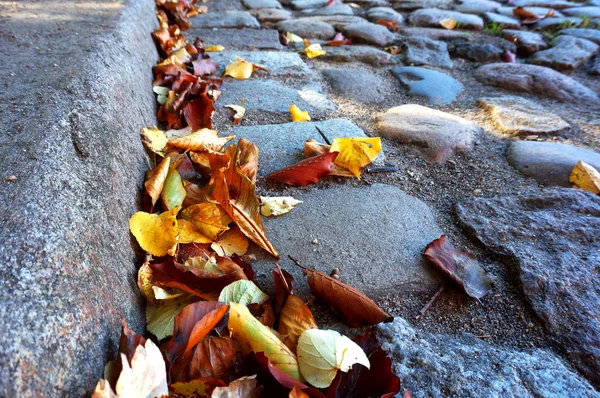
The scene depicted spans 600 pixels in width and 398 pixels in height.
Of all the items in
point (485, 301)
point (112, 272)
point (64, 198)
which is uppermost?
point (64, 198)

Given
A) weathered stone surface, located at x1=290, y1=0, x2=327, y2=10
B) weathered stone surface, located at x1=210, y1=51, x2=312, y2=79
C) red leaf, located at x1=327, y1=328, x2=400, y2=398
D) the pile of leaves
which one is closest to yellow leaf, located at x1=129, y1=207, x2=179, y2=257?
the pile of leaves

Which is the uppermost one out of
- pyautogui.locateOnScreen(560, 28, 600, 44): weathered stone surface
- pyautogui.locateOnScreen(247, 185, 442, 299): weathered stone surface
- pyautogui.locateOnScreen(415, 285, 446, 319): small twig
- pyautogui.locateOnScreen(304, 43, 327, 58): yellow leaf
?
pyautogui.locateOnScreen(560, 28, 600, 44): weathered stone surface

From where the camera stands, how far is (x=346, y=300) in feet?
3.07

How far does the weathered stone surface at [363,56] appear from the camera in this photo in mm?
2379

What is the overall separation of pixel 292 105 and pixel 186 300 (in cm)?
104

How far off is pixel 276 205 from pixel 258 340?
1.57 ft

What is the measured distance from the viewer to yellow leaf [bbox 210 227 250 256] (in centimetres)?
104

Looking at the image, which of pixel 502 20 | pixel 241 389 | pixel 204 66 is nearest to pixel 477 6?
pixel 502 20

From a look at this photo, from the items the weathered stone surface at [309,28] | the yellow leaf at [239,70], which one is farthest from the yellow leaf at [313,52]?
the yellow leaf at [239,70]

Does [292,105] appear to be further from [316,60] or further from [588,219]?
[588,219]

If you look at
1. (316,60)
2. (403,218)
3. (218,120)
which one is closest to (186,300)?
(403,218)

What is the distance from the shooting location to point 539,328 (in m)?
0.96

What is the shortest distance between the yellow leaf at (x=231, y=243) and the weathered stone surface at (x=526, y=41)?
7.70 ft

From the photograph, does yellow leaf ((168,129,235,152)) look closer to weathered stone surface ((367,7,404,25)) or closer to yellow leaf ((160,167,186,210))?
yellow leaf ((160,167,186,210))
